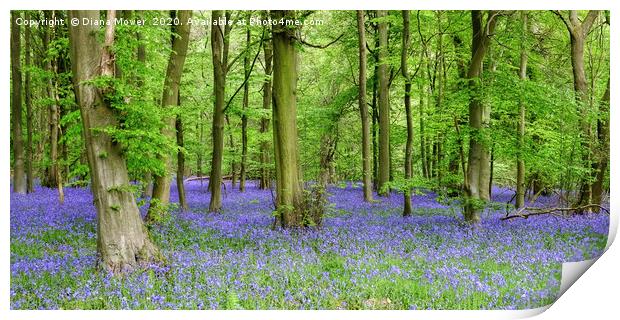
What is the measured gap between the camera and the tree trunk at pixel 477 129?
22.1ft

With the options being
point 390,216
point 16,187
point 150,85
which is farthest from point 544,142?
point 16,187

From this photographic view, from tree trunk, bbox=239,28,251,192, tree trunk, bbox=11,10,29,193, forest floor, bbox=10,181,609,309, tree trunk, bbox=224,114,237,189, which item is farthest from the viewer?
tree trunk, bbox=224,114,237,189

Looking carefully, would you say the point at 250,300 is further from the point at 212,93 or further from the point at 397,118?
the point at 397,118

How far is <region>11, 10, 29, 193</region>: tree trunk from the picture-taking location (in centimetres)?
698

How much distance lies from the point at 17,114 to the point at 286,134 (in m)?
5.62

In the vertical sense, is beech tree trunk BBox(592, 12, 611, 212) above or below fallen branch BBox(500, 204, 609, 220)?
above

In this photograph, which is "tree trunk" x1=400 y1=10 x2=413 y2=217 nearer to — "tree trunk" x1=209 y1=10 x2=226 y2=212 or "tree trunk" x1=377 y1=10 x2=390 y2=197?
"tree trunk" x1=377 y1=10 x2=390 y2=197

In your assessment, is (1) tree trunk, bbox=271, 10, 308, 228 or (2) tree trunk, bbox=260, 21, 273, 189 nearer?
(1) tree trunk, bbox=271, 10, 308, 228

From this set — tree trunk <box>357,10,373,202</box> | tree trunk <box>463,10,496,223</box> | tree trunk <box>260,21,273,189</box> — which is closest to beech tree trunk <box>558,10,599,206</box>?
tree trunk <box>463,10,496,223</box>

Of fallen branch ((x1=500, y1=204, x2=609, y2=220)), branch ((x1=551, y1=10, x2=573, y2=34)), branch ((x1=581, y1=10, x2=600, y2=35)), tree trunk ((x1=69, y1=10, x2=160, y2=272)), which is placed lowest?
→ fallen branch ((x1=500, y1=204, x2=609, y2=220))

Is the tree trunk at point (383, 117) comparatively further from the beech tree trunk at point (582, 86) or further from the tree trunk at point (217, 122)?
the beech tree trunk at point (582, 86)

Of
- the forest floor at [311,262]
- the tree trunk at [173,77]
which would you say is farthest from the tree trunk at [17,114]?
the tree trunk at [173,77]

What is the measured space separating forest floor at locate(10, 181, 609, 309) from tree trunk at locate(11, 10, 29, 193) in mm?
423

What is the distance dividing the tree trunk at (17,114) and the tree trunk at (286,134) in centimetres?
359
